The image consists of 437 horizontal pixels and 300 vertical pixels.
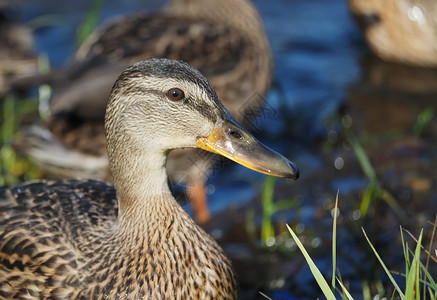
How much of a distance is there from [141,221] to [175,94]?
1.93 ft

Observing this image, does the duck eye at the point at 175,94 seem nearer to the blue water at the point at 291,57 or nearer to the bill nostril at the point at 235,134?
the bill nostril at the point at 235,134

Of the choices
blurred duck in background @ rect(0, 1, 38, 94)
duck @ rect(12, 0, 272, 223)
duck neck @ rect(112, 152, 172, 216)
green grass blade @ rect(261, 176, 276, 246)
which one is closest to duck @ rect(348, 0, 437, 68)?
duck @ rect(12, 0, 272, 223)

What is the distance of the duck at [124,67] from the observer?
15.5 feet

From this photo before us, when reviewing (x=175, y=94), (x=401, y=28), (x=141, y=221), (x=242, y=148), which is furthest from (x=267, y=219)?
(x=401, y=28)

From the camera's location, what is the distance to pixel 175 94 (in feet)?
10.1

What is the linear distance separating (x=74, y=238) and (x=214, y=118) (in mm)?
843

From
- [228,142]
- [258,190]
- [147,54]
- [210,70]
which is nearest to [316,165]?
[258,190]

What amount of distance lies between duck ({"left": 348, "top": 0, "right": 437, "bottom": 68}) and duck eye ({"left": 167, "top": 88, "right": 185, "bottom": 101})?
4393 mm

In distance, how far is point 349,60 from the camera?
736 centimetres

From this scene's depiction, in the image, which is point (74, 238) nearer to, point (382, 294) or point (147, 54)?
point (382, 294)

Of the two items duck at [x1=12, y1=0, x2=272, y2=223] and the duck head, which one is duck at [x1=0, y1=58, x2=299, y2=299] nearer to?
the duck head

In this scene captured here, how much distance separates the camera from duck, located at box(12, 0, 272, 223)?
471 cm

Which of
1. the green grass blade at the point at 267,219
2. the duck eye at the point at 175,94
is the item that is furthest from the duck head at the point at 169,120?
the green grass blade at the point at 267,219

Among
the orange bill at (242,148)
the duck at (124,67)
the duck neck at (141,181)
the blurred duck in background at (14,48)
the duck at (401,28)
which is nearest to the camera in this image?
the orange bill at (242,148)
